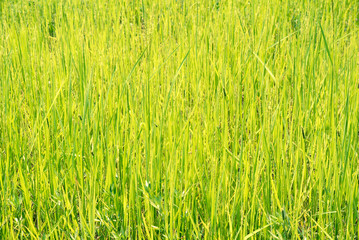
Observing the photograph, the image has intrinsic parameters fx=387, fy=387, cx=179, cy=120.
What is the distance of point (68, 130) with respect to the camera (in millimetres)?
1731

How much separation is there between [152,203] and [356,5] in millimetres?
3142

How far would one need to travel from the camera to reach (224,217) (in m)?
1.30

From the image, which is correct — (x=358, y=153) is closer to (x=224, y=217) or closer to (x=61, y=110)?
(x=224, y=217)

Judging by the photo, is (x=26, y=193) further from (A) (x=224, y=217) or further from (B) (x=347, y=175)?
(B) (x=347, y=175)

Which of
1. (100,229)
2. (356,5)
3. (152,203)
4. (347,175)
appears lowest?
(100,229)

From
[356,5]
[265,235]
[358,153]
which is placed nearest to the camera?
[265,235]

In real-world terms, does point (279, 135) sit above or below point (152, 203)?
above

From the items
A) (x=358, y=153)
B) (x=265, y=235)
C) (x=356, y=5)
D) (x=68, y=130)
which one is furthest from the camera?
(x=356, y=5)

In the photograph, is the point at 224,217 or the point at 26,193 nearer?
the point at 224,217

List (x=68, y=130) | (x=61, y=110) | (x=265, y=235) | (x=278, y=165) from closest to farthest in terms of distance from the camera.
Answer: (x=265, y=235)
(x=278, y=165)
(x=68, y=130)
(x=61, y=110)

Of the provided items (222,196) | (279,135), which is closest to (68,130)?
(222,196)

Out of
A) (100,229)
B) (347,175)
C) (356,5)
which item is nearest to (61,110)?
(100,229)

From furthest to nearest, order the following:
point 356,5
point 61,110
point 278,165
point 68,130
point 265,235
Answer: point 356,5, point 61,110, point 68,130, point 278,165, point 265,235

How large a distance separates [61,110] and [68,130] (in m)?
0.27
